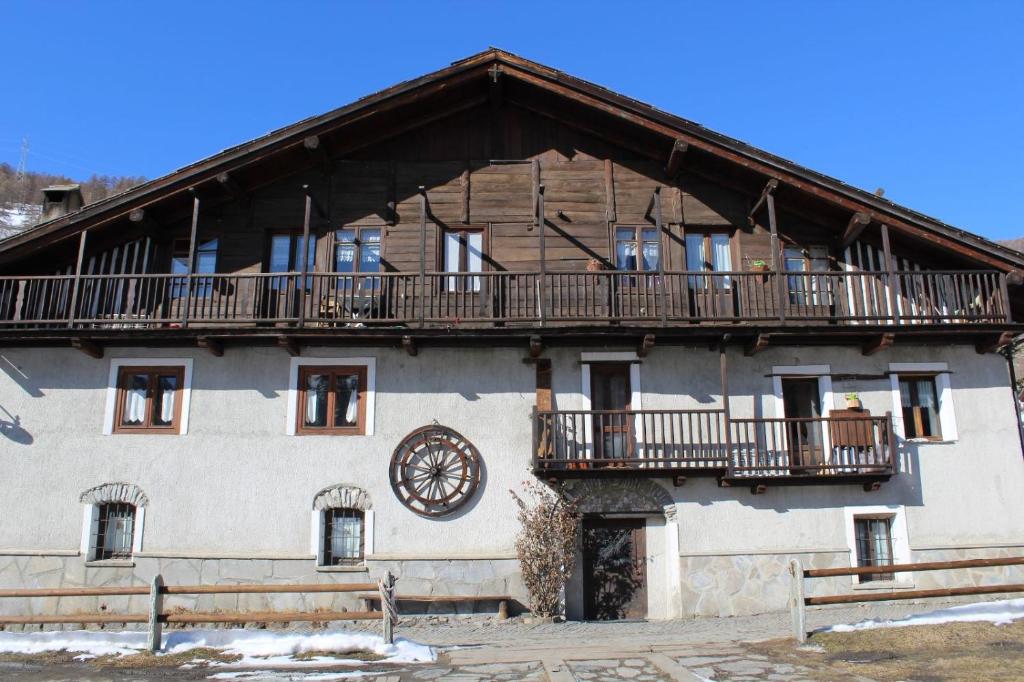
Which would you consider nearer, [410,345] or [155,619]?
[155,619]

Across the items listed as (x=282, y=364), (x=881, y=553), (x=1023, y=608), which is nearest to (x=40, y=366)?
(x=282, y=364)

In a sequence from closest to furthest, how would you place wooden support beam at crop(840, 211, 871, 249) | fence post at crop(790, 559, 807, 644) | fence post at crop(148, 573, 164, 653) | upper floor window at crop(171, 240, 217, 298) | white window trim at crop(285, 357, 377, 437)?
fence post at crop(148, 573, 164, 653) < fence post at crop(790, 559, 807, 644) < white window trim at crop(285, 357, 377, 437) < wooden support beam at crop(840, 211, 871, 249) < upper floor window at crop(171, 240, 217, 298)

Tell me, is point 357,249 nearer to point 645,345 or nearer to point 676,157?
point 645,345

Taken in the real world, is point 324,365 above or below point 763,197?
below

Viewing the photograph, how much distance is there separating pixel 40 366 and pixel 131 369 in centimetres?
182

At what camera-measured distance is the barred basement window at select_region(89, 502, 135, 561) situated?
1538 centimetres

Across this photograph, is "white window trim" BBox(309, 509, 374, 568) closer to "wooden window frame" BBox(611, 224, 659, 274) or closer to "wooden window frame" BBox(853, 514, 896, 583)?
"wooden window frame" BBox(611, 224, 659, 274)

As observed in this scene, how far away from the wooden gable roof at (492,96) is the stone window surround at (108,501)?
5.07 meters

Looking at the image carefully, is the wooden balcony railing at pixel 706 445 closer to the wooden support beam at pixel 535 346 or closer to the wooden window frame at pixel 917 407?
the wooden window frame at pixel 917 407

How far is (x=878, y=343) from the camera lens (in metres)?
15.7

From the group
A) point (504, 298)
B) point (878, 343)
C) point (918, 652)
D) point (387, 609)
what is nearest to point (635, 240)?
point (504, 298)

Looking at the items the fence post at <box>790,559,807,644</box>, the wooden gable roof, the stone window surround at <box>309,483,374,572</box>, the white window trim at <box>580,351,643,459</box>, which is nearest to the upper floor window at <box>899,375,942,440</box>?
the wooden gable roof

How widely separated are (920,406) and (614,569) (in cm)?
697

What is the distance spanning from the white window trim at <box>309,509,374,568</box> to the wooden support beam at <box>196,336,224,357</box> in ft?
12.0
